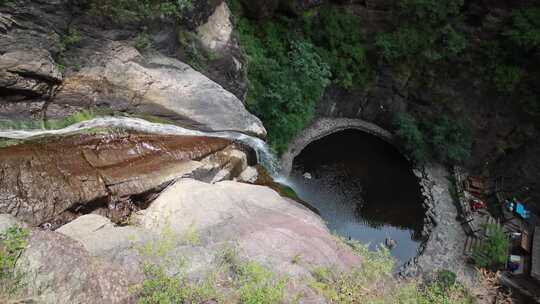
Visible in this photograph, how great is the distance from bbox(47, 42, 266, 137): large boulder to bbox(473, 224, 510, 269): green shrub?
439 inches

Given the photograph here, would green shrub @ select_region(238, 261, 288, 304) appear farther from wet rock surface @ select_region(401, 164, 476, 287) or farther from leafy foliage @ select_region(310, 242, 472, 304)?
wet rock surface @ select_region(401, 164, 476, 287)

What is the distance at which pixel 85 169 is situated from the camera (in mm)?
6750

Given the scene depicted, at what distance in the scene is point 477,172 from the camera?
1811 cm

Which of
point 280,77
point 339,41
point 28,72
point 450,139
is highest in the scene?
point 339,41

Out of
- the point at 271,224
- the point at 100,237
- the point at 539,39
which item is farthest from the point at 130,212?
the point at 539,39

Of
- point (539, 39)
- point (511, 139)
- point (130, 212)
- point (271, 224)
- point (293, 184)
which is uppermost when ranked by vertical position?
point (539, 39)

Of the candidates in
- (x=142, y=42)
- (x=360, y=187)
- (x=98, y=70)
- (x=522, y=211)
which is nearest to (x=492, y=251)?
(x=522, y=211)

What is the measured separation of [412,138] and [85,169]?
15.1 metres

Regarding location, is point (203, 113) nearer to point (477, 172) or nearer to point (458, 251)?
point (458, 251)

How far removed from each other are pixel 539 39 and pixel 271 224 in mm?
14762

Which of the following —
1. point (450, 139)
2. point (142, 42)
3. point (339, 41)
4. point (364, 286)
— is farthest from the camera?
point (450, 139)

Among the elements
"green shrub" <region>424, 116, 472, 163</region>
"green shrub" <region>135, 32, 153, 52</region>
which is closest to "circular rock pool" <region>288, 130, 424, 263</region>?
"green shrub" <region>424, 116, 472, 163</region>

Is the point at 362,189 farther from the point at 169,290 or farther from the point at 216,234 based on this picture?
the point at 169,290

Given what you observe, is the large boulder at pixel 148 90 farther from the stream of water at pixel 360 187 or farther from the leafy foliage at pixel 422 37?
the leafy foliage at pixel 422 37
